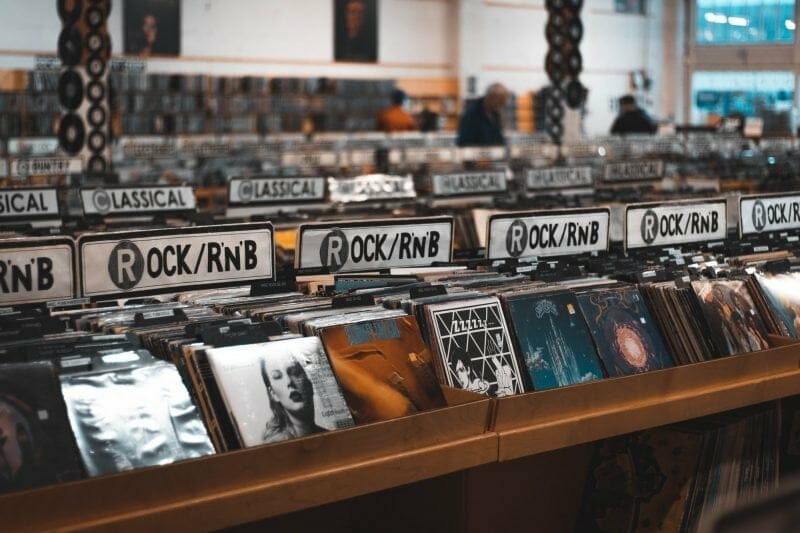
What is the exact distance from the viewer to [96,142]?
10.7m

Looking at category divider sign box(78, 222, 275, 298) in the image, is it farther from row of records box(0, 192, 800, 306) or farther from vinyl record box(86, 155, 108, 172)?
vinyl record box(86, 155, 108, 172)

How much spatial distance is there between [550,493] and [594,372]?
1.24 feet

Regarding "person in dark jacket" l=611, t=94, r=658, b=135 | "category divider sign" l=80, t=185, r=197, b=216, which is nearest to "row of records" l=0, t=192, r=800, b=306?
"category divider sign" l=80, t=185, r=197, b=216

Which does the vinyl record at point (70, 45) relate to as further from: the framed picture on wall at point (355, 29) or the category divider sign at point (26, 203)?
the framed picture on wall at point (355, 29)

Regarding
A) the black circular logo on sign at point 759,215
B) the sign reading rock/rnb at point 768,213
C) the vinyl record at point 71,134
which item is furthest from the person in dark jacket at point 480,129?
the black circular logo on sign at point 759,215

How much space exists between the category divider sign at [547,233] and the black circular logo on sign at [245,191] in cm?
263

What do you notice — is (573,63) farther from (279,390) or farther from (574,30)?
(279,390)

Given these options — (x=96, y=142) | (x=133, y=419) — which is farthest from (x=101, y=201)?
(x=96, y=142)

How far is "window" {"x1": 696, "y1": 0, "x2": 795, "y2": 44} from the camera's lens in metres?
25.7

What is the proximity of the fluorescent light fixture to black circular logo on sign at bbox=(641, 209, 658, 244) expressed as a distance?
2404 cm

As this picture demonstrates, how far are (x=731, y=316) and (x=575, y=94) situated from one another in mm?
10467

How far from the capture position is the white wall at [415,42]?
1873 cm

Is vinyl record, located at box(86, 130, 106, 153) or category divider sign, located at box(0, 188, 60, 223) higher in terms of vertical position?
vinyl record, located at box(86, 130, 106, 153)

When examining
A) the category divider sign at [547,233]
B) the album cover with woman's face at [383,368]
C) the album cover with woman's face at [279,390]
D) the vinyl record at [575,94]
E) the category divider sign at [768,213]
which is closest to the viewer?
the album cover with woman's face at [279,390]
